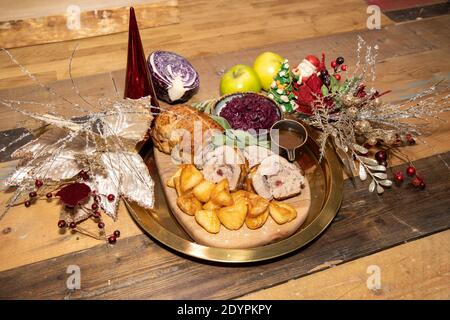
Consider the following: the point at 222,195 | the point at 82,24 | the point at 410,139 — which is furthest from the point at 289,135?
the point at 82,24

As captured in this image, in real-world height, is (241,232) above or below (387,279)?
above

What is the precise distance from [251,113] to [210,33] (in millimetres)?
907

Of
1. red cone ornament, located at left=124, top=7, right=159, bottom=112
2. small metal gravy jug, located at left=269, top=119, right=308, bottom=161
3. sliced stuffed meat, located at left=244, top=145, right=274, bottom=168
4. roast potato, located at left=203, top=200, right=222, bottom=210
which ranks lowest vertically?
roast potato, located at left=203, top=200, right=222, bottom=210

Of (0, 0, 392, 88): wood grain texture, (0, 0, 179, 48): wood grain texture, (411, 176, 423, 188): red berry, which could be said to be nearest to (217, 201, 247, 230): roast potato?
(411, 176, 423, 188): red berry

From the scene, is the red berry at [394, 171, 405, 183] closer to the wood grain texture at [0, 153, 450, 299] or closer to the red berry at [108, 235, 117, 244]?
the wood grain texture at [0, 153, 450, 299]

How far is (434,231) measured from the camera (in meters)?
1.34

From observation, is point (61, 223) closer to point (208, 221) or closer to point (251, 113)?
point (208, 221)

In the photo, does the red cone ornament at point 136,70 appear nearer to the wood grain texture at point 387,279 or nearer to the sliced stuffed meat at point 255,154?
the sliced stuffed meat at point 255,154

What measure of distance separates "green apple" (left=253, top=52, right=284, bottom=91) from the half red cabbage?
303 mm

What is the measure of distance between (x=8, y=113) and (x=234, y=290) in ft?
4.00

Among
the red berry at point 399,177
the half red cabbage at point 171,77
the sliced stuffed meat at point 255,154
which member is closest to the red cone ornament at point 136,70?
the half red cabbage at point 171,77

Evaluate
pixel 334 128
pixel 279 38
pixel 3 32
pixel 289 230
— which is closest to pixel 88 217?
pixel 289 230

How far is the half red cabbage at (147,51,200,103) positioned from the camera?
1.69 m

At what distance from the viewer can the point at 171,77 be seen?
1705 millimetres
